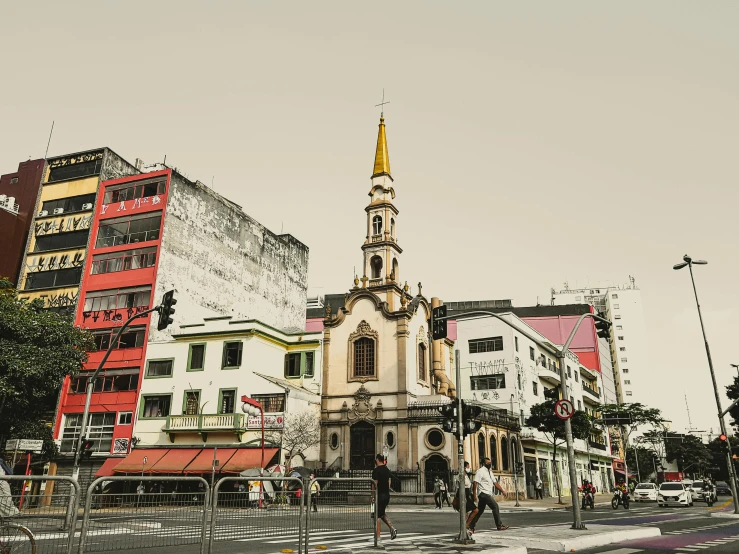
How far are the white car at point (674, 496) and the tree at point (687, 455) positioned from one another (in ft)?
212

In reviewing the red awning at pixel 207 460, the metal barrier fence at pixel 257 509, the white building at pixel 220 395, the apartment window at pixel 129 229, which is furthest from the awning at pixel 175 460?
the metal barrier fence at pixel 257 509

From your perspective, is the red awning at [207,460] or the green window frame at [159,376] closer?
the red awning at [207,460]

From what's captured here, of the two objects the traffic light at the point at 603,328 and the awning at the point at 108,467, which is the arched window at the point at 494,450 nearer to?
the traffic light at the point at 603,328

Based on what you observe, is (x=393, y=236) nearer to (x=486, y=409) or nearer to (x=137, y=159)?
(x=486, y=409)

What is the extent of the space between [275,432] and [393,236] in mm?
18348

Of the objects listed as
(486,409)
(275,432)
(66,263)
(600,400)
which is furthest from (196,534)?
(600,400)

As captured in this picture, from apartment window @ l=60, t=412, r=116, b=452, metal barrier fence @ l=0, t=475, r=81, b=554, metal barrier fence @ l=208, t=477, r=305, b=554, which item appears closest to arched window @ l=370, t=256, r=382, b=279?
apartment window @ l=60, t=412, r=116, b=452

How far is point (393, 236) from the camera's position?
47031mm

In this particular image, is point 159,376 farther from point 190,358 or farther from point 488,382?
point 488,382

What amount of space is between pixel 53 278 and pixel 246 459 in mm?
23342

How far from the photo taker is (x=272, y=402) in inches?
1465

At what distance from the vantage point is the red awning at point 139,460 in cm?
3641

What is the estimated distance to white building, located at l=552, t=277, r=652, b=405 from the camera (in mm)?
122500

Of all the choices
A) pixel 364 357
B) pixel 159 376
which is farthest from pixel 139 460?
pixel 364 357
